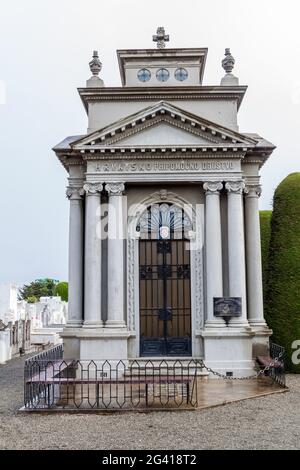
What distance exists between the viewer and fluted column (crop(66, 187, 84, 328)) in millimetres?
16656

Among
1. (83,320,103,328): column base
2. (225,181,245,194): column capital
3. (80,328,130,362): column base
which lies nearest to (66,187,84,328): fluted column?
(83,320,103,328): column base

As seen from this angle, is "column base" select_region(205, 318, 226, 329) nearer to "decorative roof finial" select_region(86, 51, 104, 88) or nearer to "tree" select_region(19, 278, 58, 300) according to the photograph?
"decorative roof finial" select_region(86, 51, 104, 88)

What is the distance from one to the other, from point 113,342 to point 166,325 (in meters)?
1.89

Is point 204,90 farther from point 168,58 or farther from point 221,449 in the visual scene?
point 221,449

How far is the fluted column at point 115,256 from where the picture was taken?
51.1 ft

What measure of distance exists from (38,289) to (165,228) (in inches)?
3069

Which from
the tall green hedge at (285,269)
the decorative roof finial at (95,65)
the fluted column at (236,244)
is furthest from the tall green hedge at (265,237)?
the decorative roof finial at (95,65)

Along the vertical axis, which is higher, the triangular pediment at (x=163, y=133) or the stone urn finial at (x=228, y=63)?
the stone urn finial at (x=228, y=63)

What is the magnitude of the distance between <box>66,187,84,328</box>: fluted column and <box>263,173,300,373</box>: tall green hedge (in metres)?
6.48

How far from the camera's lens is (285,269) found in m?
17.9

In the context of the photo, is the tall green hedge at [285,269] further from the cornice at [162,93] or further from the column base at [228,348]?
the cornice at [162,93]

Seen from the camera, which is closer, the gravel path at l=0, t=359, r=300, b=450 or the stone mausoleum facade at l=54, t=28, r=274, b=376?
the gravel path at l=0, t=359, r=300, b=450

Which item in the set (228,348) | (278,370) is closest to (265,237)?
(228,348)

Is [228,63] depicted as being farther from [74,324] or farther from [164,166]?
[74,324]
